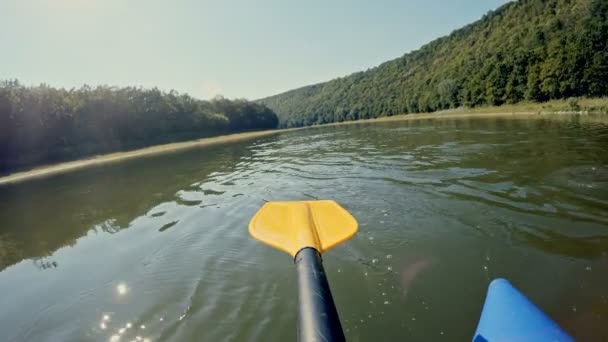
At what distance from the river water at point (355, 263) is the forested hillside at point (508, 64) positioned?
145 feet

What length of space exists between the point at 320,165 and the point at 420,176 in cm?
532

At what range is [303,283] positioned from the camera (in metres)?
2.52

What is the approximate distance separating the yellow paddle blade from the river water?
0.68 metres

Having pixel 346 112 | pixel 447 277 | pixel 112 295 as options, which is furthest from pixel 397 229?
pixel 346 112

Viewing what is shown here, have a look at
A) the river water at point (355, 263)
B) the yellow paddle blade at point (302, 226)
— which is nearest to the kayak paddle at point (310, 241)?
the yellow paddle blade at point (302, 226)

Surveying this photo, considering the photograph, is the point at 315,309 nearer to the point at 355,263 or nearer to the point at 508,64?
the point at 355,263

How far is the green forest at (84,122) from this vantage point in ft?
115

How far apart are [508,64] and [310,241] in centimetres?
6434

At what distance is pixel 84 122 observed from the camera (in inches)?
1704

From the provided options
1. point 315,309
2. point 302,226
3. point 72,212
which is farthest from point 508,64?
point 72,212

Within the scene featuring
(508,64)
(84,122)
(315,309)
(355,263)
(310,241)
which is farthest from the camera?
(508,64)

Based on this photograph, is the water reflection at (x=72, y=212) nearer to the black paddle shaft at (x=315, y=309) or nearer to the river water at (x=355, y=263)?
the river water at (x=355, y=263)

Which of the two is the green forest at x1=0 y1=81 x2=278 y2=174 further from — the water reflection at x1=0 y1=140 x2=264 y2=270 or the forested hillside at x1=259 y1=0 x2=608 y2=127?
the forested hillside at x1=259 y1=0 x2=608 y2=127

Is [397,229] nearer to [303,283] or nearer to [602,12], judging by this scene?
[303,283]
